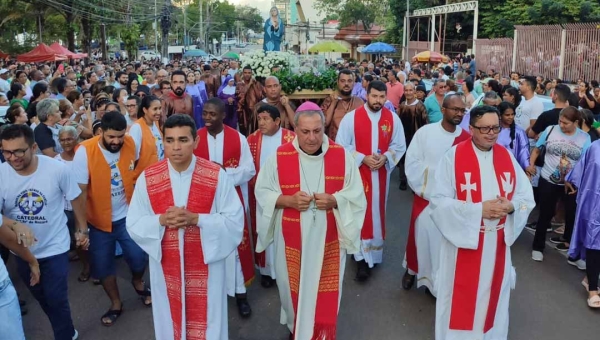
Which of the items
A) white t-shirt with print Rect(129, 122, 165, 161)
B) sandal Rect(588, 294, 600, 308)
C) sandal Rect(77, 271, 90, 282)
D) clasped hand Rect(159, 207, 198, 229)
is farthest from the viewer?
sandal Rect(77, 271, 90, 282)

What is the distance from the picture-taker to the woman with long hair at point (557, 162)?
240 inches

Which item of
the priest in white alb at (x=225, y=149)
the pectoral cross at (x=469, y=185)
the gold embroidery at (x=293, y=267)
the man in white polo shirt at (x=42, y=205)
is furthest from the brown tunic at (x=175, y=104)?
the pectoral cross at (x=469, y=185)

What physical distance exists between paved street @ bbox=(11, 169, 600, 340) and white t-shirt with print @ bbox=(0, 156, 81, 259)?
3.44 ft

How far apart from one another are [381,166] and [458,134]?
3.02 ft

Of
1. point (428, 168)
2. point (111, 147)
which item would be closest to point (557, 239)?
point (428, 168)

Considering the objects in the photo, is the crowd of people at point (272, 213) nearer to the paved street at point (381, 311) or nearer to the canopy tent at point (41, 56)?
the paved street at point (381, 311)

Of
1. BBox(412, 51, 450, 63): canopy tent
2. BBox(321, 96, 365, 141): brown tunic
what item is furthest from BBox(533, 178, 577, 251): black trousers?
BBox(412, 51, 450, 63): canopy tent

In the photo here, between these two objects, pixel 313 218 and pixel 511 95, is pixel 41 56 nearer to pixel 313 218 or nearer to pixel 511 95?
pixel 511 95

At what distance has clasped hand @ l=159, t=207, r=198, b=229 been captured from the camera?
3500 millimetres

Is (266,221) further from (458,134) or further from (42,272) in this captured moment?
(458,134)

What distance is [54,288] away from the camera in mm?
4125

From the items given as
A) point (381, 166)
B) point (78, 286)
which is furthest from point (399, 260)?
point (78, 286)

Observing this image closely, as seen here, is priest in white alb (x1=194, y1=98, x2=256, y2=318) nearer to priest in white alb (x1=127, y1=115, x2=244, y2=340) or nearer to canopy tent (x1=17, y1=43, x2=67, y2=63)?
priest in white alb (x1=127, y1=115, x2=244, y2=340)

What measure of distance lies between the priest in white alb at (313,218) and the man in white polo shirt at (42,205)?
1454 mm
